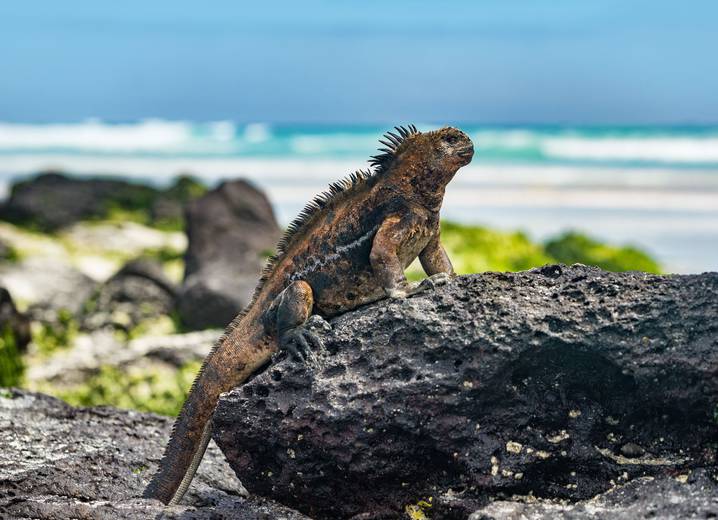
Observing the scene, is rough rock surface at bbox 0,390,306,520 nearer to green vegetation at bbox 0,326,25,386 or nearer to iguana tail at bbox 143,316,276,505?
iguana tail at bbox 143,316,276,505

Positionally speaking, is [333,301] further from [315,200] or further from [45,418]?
[45,418]

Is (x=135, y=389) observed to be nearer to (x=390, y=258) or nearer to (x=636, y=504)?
(x=390, y=258)

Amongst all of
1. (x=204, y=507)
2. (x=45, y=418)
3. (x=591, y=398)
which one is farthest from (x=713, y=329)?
(x=45, y=418)

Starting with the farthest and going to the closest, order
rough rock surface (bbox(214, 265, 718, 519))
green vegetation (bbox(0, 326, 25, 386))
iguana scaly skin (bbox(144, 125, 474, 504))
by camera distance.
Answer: green vegetation (bbox(0, 326, 25, 386)), iguana scaly skin (bbox(144, 125, 474, 504)), rough rock surface (bbox(214, 265, 718, 519))

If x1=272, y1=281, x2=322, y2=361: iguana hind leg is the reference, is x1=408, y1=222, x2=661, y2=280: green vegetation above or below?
above

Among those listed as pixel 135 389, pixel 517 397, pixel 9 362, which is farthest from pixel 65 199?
pixel 517 397

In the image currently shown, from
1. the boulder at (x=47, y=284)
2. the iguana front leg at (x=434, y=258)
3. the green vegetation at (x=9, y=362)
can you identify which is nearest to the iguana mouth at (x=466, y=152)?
the iguana front leg at (x=434, y=258)

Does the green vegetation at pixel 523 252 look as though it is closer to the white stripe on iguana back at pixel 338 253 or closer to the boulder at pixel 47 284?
the boulder at pixel 47 284

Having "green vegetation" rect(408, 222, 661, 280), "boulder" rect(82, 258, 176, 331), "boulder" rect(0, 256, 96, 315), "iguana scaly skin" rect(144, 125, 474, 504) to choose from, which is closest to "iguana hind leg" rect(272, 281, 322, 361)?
→ "iguana scaly skin" rect(144, 125, 474, 504)
